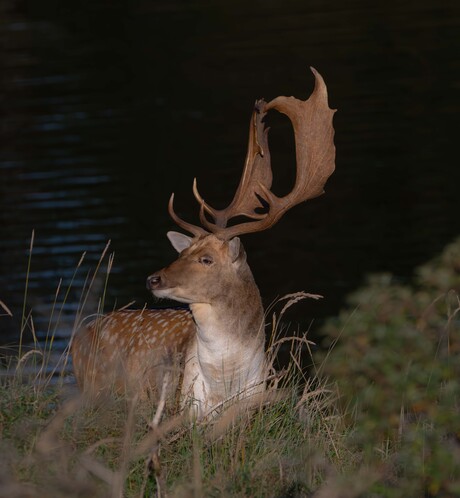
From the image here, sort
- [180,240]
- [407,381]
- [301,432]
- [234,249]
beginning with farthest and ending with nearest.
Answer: [180,240], [234,249], [301,432], [407,381]

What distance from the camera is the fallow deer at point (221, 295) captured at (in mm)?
6559

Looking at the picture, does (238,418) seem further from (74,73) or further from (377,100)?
(74,73)

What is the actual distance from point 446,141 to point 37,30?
15.6m

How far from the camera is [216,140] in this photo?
16.8 meters

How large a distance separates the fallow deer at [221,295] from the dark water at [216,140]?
1.43 feet

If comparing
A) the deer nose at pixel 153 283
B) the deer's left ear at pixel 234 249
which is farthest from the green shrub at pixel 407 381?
the deer nose at pixel 153 283

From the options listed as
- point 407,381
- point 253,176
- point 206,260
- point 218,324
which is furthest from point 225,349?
point 407,381

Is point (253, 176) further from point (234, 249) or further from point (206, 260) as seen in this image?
point (206, 260)

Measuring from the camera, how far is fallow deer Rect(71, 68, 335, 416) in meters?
6.56

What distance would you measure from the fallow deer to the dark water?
1.43 feet

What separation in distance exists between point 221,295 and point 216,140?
10.3m

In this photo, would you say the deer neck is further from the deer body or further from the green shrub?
the green shrub

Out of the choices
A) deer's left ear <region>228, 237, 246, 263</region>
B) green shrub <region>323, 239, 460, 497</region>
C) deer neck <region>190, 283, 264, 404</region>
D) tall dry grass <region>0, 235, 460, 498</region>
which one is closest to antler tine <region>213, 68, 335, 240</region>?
deer's left ear <region>228, 237, 246, 263</region>

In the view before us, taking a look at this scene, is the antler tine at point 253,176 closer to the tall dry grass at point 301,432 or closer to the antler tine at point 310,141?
the antler tine at point 310,141
